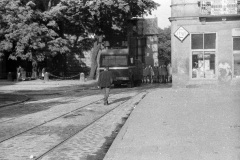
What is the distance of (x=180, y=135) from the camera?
30.1 feet

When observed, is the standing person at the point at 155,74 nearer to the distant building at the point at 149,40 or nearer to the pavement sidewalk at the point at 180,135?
the pavement sidewalk at the point at 180,135

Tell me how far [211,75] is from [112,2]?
1451cm

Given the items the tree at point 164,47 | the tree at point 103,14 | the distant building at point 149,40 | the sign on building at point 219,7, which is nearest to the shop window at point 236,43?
the sign on building at point 219,7

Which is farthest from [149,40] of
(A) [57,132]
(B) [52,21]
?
(A) [57,132]

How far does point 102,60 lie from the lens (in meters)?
32.0

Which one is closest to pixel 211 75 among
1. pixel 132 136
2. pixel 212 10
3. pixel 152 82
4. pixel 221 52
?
pixel 221 52

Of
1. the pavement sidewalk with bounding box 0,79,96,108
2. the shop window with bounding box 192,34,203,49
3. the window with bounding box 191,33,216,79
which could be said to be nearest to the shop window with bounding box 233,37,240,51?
the window with bounding box 191,33,216,79

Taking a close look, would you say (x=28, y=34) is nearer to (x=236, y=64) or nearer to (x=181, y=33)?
(x=181, y=33)

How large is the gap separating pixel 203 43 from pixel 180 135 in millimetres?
18649

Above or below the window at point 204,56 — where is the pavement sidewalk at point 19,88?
below

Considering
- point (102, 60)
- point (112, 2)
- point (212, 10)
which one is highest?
point (112, 2)

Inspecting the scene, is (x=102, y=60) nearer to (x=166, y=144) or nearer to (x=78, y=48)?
(x=78, y=48)

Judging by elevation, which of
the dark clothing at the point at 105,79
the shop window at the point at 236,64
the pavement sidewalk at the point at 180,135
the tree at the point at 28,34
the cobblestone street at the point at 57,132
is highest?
the tree at the point at 28,34

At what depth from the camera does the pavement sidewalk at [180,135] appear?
7250 mm
